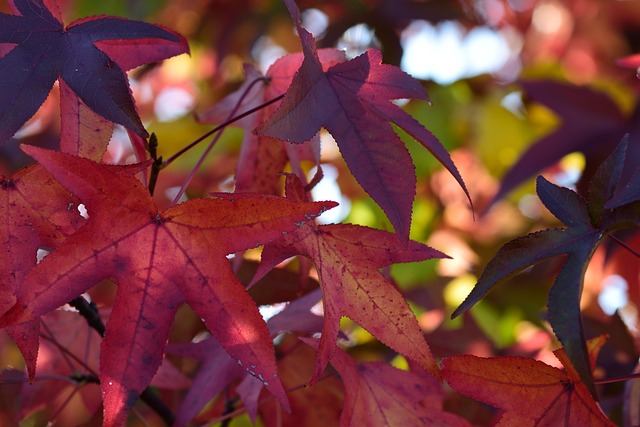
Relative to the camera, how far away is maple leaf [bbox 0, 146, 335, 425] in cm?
61

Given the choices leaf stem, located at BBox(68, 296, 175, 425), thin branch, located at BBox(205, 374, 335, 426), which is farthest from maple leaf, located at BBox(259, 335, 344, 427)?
leaf stem, located at BBox(68, 296, 175, 425)

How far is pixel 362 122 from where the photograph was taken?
68 cm

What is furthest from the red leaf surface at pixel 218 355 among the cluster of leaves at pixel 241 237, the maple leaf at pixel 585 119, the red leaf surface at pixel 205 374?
the maple leaf at pixel 585 119

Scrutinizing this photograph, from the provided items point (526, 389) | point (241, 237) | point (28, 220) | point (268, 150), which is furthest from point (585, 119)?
point (28, 220)

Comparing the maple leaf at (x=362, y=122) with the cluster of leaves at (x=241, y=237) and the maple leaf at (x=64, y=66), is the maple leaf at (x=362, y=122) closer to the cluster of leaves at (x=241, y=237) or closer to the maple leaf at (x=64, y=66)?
the cluster of leaves at (x=241, y=237)

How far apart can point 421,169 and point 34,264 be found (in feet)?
3.81

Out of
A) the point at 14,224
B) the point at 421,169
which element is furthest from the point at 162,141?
the point at 14,224

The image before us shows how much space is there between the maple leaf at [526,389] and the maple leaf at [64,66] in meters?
0.36

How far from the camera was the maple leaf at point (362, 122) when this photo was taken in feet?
2.11

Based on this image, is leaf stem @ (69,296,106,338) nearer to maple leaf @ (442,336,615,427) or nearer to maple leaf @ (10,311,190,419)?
maple leaf @ (10,311,190,419)

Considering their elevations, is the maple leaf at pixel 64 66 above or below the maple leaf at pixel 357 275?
above

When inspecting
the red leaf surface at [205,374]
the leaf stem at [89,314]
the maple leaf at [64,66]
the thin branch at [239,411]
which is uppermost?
the maple leaf at [64,66]

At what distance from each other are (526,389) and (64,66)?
512mm

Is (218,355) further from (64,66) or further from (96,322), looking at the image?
(64,66)
